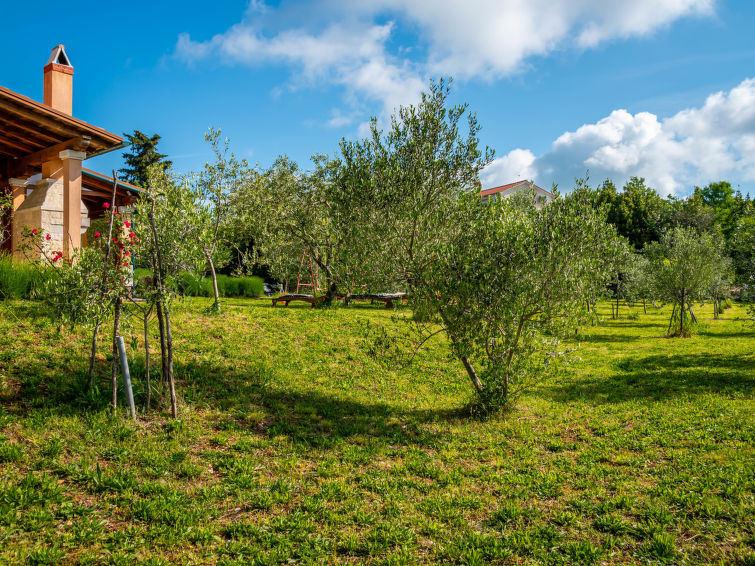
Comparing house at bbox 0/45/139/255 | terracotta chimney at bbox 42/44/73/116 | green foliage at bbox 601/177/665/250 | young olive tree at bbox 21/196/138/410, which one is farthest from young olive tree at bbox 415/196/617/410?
green foliage at bbox 601/177/665/250

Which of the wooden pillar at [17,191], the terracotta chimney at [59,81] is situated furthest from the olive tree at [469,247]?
the wooden pillar at [17,191]

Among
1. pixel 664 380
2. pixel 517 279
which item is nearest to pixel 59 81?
pixel 517 279

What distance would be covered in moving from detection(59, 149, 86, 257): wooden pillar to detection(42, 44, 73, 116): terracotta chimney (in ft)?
8.74

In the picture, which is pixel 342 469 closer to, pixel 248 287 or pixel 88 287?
pixel 88 287

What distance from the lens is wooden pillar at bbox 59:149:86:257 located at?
44.7 feet

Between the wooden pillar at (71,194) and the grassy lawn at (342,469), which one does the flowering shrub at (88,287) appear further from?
the wooden pillar at (71,194)

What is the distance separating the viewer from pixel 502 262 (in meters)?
8.78

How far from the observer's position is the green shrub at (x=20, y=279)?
11406 mm

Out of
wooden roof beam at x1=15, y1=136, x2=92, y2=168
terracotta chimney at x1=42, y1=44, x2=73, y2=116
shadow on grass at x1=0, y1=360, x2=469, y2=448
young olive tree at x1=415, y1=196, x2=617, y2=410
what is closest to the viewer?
shadow on grass at x1=0, y1=360, x2=469, y2=448

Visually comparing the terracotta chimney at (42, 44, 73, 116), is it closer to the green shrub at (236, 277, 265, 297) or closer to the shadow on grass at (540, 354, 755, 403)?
the green shrub at (236, 277, 265, 297)

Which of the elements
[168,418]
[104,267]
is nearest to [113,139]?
[104,267]

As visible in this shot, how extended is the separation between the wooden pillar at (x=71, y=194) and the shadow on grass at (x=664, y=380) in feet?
47.2

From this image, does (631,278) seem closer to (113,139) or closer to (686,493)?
(686,493)

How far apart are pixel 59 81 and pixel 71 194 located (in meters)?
4.78
